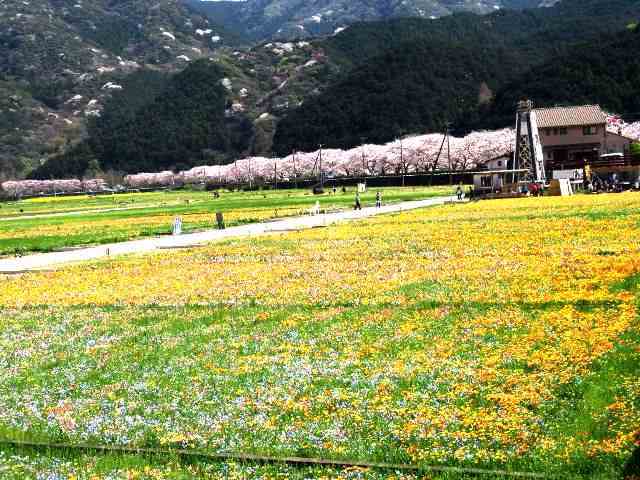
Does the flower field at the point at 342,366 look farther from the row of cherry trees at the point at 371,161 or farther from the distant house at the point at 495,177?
the row of cherry trees at the point at 371,161

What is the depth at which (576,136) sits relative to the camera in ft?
329

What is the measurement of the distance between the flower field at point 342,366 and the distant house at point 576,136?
81.8m

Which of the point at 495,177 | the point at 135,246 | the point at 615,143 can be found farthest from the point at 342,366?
the point at 615,143

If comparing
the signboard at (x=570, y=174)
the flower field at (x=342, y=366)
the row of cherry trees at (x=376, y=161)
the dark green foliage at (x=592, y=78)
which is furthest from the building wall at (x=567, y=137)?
the flower field at (x=342, y=366)

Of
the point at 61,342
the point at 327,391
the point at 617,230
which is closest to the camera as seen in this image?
the point at 327,391

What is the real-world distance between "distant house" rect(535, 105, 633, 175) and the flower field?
268 ft

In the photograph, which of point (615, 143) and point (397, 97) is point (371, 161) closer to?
point (397, 97)

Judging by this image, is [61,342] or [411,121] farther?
[411,121]

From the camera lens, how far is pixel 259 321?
15.1 meters

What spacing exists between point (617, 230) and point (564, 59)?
4798 inches

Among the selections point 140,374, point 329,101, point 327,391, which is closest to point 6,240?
point 140,374

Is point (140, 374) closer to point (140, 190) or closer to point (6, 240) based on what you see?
point (6, 240)

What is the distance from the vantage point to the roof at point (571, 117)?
3888 inches

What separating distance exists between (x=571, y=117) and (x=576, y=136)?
8.24ft
